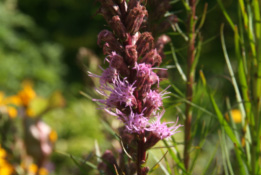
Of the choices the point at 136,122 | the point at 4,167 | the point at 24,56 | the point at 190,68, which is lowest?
the point at 24,56

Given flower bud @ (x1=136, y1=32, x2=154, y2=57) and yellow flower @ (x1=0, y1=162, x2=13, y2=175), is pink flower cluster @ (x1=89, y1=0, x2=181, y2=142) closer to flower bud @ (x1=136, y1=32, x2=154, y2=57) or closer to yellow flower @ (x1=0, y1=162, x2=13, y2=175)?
flower bud @ (x1=136, y1=32, x2=154, y2=57)

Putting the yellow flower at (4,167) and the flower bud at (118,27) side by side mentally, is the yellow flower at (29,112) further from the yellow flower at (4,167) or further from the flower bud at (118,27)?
the flower bud at (118,27)

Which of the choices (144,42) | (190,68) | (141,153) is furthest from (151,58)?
(190,68)

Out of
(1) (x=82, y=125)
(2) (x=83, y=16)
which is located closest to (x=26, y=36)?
(2) (x=83, y=16)

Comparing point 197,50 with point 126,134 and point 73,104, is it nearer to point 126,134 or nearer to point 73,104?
point 126,134

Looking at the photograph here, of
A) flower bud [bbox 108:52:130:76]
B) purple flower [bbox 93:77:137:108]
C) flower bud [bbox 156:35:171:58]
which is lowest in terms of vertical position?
flower bud [bbox 156:35:171:58]

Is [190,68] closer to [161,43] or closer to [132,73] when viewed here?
[161,43]

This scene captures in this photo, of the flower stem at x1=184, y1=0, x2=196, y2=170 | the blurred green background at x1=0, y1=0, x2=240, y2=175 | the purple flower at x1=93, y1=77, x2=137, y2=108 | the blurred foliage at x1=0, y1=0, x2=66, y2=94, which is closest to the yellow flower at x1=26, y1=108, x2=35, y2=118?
the flower stem at x1=184, y1=0, x2=196, y2=170
